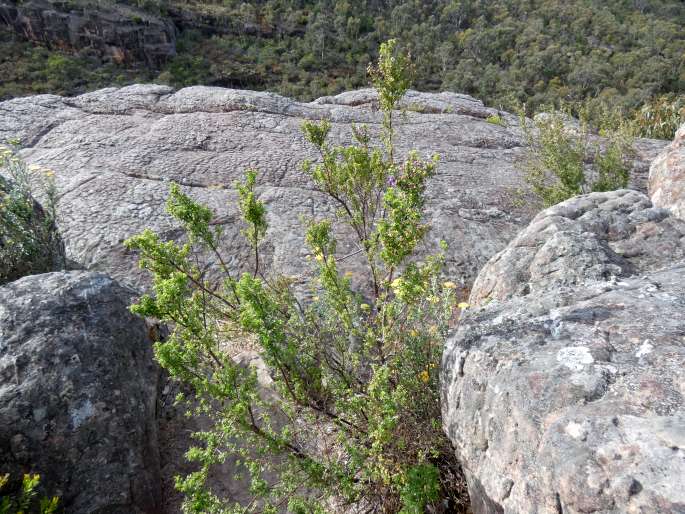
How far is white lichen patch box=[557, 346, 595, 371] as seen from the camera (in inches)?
70.5

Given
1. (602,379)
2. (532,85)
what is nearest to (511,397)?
(602,379)

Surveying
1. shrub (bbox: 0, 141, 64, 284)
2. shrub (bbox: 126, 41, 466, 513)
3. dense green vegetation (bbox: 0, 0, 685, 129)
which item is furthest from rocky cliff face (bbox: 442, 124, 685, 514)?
dense green vegetation (bbox: 0, 0, 685, 129)

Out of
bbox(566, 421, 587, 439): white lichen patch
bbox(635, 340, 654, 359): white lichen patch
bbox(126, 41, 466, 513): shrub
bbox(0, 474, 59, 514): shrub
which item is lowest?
bbox(0, 474, 59, 514): shrub

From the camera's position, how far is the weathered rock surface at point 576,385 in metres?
1.39

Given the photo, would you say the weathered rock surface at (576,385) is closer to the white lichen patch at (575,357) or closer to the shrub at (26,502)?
the white lichen patch at (575,357)

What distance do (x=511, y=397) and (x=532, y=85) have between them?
4838 cm

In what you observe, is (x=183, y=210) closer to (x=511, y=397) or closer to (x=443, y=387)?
(x=443, y=387)

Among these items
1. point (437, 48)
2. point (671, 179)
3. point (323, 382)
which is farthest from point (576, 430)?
point (437, 48)

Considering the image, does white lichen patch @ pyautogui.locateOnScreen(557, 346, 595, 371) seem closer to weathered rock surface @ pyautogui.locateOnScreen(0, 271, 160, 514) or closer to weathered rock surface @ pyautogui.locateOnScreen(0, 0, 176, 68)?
weathered rock surface @ pyautogui.locateOnScreen(0, 271, 160, 514)

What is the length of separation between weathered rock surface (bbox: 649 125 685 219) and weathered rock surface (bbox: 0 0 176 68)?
45.0 m

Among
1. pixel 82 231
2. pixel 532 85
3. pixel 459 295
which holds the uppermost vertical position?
pixel 82 231

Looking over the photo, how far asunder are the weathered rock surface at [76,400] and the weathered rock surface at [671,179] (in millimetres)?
4797

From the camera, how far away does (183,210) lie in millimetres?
2711

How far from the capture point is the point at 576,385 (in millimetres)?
1708
